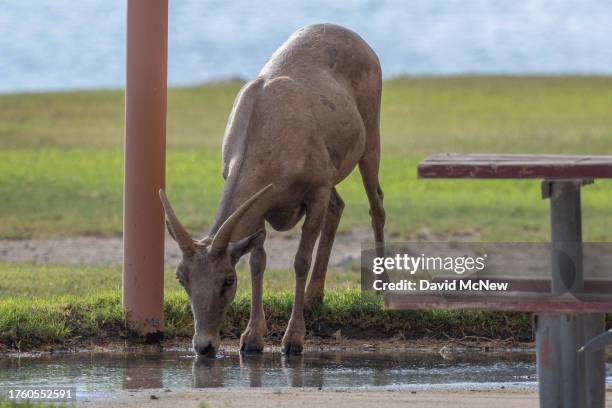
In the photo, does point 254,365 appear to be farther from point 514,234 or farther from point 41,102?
point 41,102

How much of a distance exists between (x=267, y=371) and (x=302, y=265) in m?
1.23

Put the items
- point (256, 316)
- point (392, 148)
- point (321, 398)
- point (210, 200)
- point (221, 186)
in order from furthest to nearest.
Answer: point (392, 148), point (221, 186), point (210, 200), point (256, 316), point (321, 398)

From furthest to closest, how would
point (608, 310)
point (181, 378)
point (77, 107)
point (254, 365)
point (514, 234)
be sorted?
point (77, 107)
point (514, 234)
point (254, 365)
point (181, 378)
point (608, 310)

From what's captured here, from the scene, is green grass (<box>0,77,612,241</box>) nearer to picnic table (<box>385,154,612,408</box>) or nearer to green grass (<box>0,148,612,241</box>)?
green grass (<box>0,148,612,241</box>)

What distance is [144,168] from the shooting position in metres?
9.70

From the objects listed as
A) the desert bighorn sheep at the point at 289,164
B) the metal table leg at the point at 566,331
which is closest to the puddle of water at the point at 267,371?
the desert bighorn sheep at the point at 289,164

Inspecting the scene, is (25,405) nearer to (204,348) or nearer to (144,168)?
(204,348)

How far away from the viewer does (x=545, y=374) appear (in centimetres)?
668

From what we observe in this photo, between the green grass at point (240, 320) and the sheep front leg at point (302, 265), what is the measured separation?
1.50 ft

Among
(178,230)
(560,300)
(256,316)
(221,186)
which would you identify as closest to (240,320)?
(256,316)

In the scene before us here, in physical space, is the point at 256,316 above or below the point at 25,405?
above

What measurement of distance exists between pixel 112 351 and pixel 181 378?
1.17m

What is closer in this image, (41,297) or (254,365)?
(254,365)

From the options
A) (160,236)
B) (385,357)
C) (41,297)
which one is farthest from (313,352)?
(41,297)
